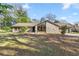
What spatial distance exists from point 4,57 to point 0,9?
0.60 metres

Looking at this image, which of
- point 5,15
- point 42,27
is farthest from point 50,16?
point 5,15

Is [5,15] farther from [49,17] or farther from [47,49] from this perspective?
[47,49]

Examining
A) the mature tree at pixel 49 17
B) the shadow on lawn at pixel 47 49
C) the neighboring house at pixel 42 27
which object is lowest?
the shadow on lawn at pixel 47 49

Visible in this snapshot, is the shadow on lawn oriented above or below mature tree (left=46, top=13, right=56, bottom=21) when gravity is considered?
below

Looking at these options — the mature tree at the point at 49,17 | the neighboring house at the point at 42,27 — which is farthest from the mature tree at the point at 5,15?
the mature tree at the point at 49,17

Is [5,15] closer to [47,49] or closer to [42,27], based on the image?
[42,27]

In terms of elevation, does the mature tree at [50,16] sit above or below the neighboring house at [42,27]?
above

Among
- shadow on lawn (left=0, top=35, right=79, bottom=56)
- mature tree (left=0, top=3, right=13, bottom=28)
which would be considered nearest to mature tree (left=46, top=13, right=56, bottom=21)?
shadow on lawn (left=0, top=35, right=79, bottom=56)

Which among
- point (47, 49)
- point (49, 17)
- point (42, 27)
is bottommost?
point (47, 49)

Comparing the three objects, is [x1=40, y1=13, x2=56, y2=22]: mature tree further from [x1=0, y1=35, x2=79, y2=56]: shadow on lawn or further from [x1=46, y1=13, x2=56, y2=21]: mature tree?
[x1=0, y1=35, x2=79, y2=56]: shadow on lawn

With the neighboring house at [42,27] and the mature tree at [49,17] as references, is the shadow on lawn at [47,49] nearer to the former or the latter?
the neighboring house at [42,27]

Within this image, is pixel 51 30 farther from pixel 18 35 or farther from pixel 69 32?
pixel 18 35

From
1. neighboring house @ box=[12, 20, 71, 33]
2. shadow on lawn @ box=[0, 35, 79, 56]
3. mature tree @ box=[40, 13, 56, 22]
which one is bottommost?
shadow on lawn @ box=[0, 35, 79, 56]

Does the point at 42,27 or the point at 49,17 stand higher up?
the point at 49,17
